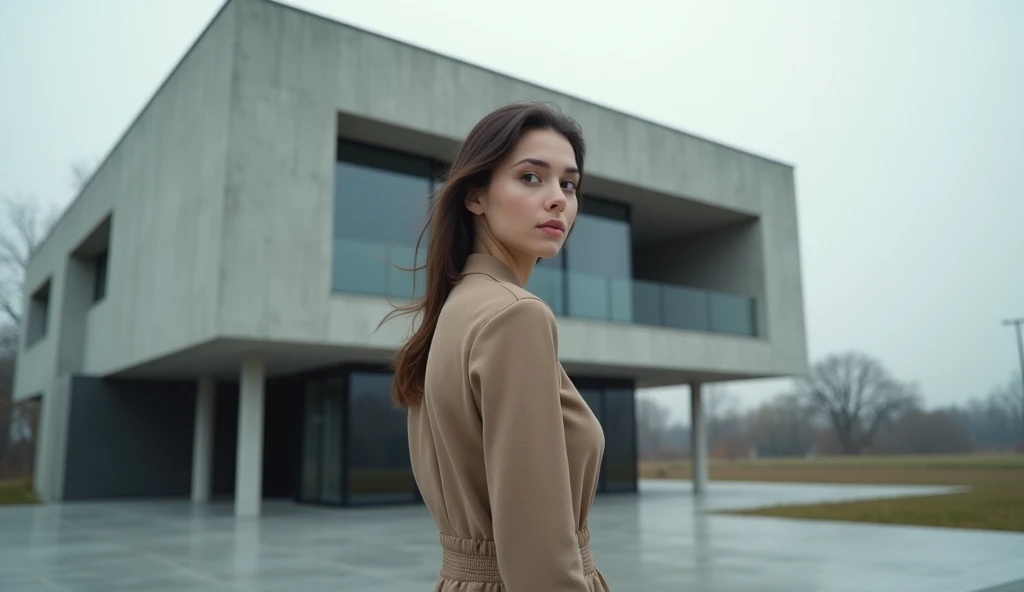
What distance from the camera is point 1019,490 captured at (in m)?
18.2

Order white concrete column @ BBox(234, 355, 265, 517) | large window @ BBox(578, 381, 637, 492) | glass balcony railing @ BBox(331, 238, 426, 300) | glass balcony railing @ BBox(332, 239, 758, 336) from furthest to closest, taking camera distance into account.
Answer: large window @ BBox(578, 381, 637, 492)
white concrete column @ BBox(234, 355, 265, 517)
glass balcony railing @ BBox(332, 239, 758, 336)
glass balcony railing @ BBox(331, 238, 426, 300)

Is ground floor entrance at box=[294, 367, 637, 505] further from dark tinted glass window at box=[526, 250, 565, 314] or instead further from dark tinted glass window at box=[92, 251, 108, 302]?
dark tinted glass window at box=[92, 251, 108, 302]

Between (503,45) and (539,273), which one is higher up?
(503,45)

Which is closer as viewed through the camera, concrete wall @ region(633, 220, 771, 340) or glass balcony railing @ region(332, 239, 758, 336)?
glass balcony railing @ region(332, 239, 758, 336)

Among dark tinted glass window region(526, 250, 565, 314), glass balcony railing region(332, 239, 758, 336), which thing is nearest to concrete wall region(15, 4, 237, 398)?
glass balcony railing region(332, 239, 758, 336)

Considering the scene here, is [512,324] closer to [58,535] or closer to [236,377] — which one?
[58,535]

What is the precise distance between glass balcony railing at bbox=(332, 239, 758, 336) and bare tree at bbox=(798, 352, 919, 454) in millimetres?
55040

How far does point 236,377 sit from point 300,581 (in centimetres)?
1219

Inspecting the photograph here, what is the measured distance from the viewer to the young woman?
106 centimetres

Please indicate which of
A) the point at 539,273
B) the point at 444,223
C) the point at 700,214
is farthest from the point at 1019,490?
the point at 444,223

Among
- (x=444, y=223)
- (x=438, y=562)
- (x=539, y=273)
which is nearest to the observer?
(x=444, y=223)

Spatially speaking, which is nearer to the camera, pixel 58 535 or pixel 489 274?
pixel 489 274

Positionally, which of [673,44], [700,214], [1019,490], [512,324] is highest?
[673,44]

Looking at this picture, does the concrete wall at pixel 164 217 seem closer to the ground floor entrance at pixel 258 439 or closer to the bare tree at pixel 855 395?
the ground floor entrance at pixel 258 439
